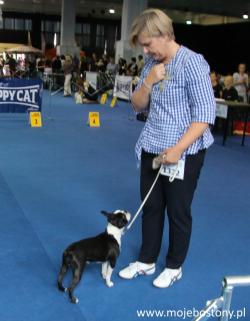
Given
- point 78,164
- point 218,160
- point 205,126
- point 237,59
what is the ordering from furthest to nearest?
1. point 237,59
2. point 218,160
3. point 78,164
4. point 205,126

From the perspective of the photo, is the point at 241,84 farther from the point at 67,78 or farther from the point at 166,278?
the point at 166,278

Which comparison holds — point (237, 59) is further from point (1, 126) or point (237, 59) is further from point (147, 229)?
point (147, 229)

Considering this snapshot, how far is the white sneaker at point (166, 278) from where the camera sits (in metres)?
2.88

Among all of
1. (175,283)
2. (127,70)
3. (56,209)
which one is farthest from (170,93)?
(127,70)

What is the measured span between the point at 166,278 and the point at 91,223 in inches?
47.8

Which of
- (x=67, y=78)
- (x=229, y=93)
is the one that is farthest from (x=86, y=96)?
(x=229, y=93)

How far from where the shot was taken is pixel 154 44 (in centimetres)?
242

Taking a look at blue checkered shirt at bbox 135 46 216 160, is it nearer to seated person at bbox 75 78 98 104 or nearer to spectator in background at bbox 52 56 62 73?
seated person at bbox 75 78 98 104

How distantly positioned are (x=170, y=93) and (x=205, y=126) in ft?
0.89

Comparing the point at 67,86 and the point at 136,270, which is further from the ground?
the point at 136,270

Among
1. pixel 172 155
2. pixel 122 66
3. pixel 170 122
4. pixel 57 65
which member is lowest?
pixel 57 65

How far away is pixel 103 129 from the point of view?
9.20 metres

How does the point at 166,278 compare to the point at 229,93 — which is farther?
the point at 229,93

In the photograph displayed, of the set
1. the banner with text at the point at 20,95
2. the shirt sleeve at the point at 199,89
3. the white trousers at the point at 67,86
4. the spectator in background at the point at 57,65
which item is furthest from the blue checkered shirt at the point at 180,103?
the spectator in background at the point at 57,65
